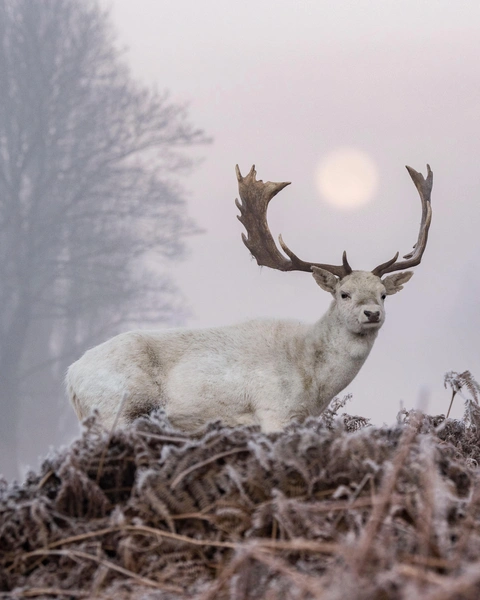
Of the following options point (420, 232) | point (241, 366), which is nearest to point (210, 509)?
point (241, 366)

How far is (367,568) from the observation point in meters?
1.29

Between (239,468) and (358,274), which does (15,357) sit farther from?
(239,468)

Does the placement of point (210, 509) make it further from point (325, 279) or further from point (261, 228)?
point (261, 228)

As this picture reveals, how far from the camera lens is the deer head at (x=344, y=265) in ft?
18.0

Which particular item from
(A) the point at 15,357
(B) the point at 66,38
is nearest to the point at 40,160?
(B) the point at 66,38

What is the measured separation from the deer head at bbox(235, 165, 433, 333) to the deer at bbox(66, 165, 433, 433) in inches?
0.4

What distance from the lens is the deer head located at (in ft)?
18.0

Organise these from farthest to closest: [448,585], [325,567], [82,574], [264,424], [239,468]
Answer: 1. [264,424]
2. [239,468]
3. [82,574]
4. [325,567]
5. [448,585]

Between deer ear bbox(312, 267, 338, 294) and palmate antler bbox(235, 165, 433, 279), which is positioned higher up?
palmate antler bbox(235, 165, 433, 279)

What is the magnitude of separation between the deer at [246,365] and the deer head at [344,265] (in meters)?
0.01

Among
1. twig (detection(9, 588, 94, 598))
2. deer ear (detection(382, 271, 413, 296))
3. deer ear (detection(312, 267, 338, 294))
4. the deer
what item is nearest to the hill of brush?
twig (detection(9, 588, 94, 598))

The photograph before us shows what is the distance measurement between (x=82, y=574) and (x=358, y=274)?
4162mm

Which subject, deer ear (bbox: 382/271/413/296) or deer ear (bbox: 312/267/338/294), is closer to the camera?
deer ear (bbox: 312/267/338/294)

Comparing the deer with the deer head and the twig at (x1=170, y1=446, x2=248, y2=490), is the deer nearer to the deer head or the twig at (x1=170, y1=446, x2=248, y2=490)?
the deer head
